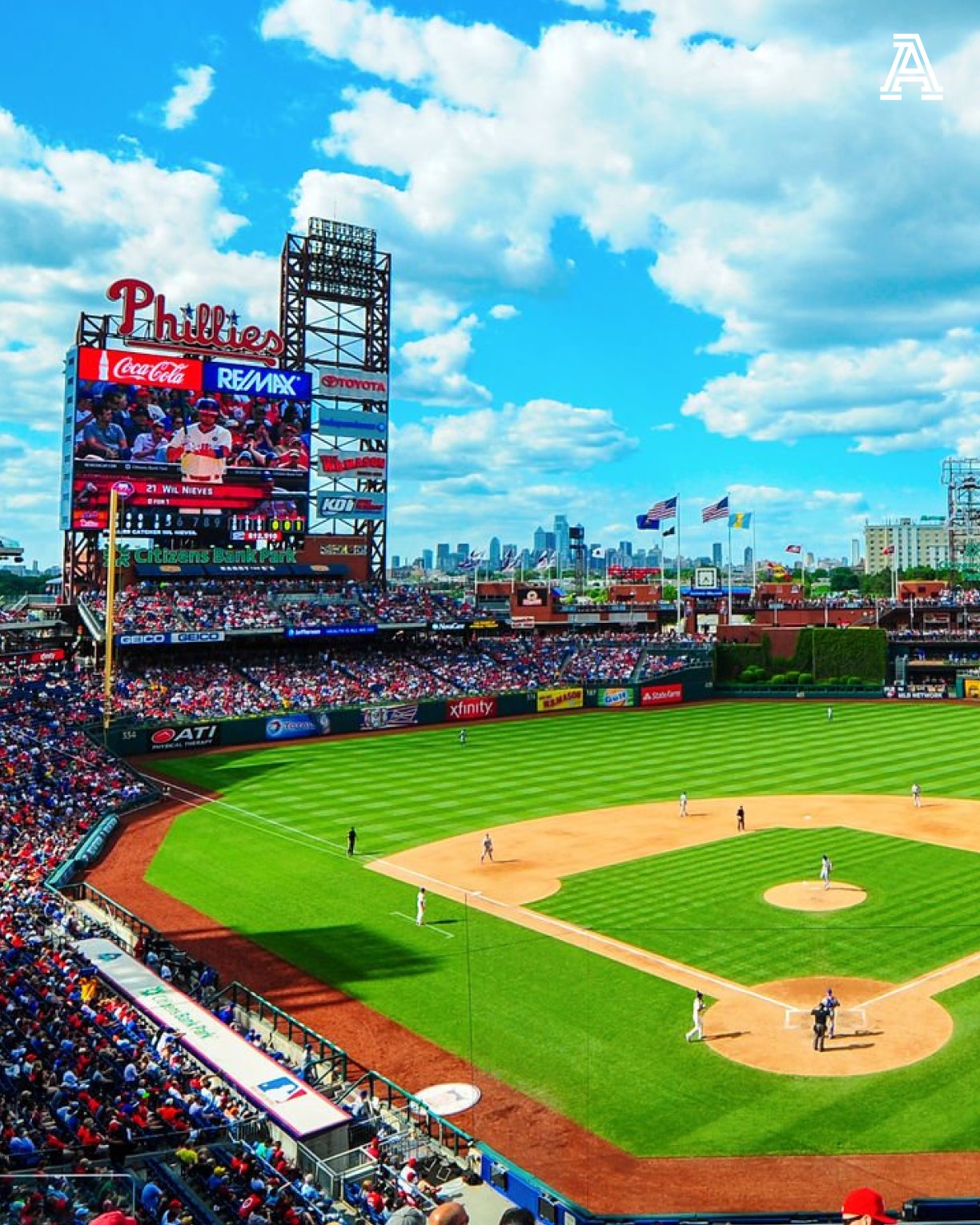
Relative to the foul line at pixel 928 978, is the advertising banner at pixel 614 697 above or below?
above

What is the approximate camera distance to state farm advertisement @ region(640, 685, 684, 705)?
74.8 metres

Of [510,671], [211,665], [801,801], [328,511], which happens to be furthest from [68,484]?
[801,801]

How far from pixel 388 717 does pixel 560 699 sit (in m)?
13.8

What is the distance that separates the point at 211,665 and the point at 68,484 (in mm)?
13319

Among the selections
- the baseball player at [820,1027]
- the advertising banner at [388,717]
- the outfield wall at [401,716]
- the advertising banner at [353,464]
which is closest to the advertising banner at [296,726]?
the outfield wall at [401,716]

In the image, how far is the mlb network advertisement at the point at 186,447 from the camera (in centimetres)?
6088

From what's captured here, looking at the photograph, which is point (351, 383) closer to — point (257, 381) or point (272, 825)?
point (257, 381)

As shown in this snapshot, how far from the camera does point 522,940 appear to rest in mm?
26156

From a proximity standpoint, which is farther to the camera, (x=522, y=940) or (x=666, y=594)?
(x=666, y=594)

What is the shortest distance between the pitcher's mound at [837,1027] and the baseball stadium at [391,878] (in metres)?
0.10

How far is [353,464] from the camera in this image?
2884 inches

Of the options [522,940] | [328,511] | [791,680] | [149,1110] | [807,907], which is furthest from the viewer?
[791,680]

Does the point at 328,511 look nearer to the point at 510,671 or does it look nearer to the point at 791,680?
the point at 510,671

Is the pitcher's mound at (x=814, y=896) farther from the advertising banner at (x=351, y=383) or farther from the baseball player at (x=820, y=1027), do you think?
the advertising banner at (x=351, y=383)
